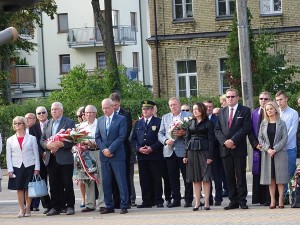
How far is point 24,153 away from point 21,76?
54652 millimetres

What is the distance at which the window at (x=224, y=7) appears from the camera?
43812mm

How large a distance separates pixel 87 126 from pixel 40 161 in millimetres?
1086

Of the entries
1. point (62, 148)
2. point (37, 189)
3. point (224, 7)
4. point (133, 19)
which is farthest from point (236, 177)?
point (133, 19)

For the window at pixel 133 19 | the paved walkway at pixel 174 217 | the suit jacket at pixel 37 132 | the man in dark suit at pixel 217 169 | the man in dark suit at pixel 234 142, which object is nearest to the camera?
the paved walkway at pixel 174 217

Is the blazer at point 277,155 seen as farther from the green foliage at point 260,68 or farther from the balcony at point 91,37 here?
the balcony at point 91,37

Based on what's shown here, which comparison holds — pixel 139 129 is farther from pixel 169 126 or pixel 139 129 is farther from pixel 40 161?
pixel 40 161

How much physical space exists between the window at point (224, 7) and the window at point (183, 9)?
132 centimetres

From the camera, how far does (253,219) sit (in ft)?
49.1

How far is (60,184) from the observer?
58.2ft

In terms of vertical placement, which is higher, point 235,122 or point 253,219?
point 235,122

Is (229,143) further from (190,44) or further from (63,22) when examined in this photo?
(63,22)

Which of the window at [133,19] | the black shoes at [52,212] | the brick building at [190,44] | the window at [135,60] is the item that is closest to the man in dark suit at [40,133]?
the black shoes at [52,212]

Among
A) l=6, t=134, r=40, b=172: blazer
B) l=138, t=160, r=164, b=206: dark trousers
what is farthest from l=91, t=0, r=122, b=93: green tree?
l=6, t=134, r=40, b=172: blazer

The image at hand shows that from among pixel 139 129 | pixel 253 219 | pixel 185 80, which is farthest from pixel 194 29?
pixel 253 219
